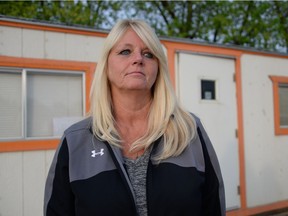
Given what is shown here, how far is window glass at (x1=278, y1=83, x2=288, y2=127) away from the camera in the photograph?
5.82 metres

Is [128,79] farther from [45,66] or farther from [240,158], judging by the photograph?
[240,158]

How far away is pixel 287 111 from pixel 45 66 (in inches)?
189

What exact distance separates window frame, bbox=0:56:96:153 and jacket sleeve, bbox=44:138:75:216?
8.12ft

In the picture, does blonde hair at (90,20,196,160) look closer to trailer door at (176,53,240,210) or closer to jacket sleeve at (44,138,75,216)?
jacket sleeve at (44,138,75,216)

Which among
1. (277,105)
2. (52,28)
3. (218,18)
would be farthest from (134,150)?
(218,18)

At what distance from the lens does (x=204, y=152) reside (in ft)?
4.83

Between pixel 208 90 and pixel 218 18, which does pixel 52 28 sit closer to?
pixel 208 90

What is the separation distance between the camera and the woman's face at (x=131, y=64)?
143 cm

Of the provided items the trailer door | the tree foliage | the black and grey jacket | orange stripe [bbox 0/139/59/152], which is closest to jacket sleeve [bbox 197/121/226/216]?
the black and grey jacket

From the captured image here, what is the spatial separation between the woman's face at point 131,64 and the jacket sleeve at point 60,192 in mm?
435

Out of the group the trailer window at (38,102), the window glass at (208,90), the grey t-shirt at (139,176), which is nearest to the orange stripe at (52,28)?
the trailer window at (38,102)

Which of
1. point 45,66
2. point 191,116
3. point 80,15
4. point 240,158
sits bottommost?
point 240,158

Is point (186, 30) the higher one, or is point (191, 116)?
point (186, 30)

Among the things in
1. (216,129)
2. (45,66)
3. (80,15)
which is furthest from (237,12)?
(45,66)
